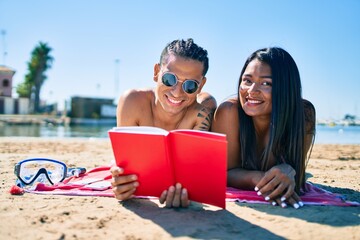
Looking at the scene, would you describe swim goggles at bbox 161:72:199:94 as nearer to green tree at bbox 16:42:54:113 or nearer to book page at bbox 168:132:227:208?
book page at bbox 168:132:227:208

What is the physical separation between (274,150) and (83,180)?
6.49 ft

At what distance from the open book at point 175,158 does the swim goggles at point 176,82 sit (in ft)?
3.23

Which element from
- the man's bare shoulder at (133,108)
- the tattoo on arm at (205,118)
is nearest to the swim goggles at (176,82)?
the tattoo on arm at (205,118)

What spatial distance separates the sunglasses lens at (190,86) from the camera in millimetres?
3016

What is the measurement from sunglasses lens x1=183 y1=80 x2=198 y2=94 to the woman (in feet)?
1.41

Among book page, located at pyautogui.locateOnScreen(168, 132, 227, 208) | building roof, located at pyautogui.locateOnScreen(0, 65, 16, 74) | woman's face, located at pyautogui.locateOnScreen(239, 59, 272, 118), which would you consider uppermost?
building roof, located at pyautogui.locateOnScreen(0, 65, 16, 74)

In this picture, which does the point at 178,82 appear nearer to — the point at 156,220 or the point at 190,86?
the point at 190,86

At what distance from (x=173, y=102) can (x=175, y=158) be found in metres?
1.05

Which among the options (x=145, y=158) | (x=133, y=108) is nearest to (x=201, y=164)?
(x=145, y=158)

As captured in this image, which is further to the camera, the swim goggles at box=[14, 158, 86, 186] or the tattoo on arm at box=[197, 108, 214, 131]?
the tattoo on arm at box=[197, 108, 214, 131]

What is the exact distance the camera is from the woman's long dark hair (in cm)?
281

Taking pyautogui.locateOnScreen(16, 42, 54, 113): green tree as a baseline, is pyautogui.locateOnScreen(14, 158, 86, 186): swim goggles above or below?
below

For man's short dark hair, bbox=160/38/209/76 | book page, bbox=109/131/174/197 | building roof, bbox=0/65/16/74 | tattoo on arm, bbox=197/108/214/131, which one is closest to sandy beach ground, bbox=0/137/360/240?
book page, bbox=109/131/174/197

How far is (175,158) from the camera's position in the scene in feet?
7.25
